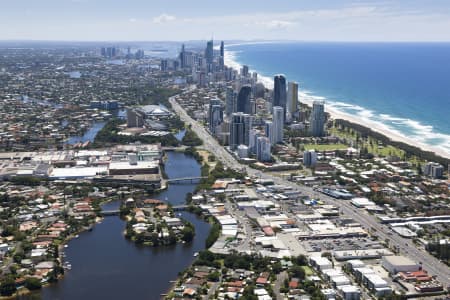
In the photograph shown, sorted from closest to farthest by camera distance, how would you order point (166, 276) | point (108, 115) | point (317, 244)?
1. point (166, 276)
2. point (317, 244)
3. point (108, 115)

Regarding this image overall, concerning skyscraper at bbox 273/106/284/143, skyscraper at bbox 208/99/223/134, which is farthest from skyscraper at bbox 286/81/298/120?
skyscraper at bbox 273/106/284/143

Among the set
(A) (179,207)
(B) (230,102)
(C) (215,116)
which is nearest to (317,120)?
(C) (215,116)

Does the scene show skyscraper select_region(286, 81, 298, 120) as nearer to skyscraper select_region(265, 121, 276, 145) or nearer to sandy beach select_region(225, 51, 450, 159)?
sandy beach select_region(225, 51, 450, 159)

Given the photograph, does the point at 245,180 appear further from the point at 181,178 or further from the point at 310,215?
the point at 310,215

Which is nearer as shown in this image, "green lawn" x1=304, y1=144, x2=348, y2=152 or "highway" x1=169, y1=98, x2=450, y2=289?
"highway" x1=169, y1=98, x2=450, y2=289

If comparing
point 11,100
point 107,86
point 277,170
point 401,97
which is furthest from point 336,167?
point 107,86


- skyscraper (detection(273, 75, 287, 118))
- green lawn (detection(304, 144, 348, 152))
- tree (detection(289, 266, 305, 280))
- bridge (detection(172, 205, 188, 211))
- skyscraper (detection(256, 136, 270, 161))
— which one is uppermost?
skyscraper (detection(273, 75, 287, 118))

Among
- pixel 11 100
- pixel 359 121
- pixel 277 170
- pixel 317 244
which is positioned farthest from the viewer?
pixel 11 100

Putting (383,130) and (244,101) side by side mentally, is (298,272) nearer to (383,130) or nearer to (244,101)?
(383,130)
